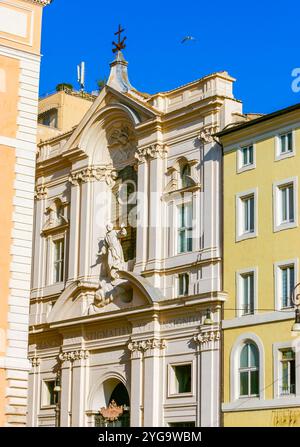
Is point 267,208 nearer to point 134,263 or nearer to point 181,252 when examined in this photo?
point 181,252

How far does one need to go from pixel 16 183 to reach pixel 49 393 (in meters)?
20.7

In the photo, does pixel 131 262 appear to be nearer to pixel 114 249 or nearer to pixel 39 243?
pixel 114 249

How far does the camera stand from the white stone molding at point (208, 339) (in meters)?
43.1

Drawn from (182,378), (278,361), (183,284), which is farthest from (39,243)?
(278,361)

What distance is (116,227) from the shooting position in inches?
1970

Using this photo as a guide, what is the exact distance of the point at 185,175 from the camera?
153 ft

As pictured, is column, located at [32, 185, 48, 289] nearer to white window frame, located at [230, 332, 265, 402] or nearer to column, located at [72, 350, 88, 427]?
column, located at [72, 350, 88, 427]

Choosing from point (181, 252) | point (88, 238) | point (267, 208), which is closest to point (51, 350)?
point (88, 238)

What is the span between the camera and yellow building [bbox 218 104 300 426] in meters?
40.2

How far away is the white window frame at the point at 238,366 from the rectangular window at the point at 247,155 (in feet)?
22.1
